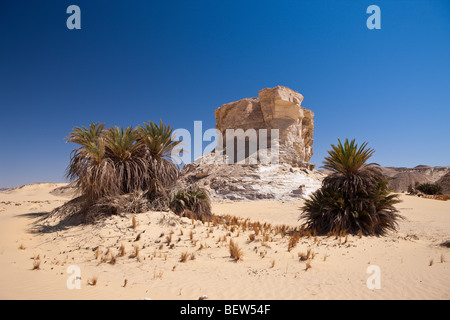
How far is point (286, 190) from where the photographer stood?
22.1 meters

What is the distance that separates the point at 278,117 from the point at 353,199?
91.9 ft

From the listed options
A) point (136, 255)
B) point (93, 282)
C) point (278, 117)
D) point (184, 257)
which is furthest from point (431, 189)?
point (93, 282)

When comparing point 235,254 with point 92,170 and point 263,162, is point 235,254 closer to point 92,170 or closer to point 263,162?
point 92,170

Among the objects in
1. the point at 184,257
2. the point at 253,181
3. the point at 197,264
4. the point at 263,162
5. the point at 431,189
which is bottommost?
the point at 197,264

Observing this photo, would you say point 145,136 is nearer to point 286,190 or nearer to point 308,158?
point 286,190

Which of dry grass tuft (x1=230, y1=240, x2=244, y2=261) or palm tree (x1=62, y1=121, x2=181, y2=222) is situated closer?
dry grass tuft (x1=230, y1=240, x2=244, y2=261)

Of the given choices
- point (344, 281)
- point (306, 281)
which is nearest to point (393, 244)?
point (344, 281)

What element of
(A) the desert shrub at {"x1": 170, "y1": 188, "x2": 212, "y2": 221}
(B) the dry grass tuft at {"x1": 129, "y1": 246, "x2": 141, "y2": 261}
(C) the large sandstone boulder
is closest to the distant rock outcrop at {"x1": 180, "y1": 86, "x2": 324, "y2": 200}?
(C) the large sandstone boulder

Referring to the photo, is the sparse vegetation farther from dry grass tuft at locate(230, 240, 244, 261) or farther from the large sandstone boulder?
the large sandstone boulder

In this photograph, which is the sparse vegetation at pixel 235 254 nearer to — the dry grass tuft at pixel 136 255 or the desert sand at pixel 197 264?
the desert sand at pixel 197 264

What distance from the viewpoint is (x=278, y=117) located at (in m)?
34.5

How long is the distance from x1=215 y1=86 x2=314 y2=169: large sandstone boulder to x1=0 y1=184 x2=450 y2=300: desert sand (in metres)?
25.0

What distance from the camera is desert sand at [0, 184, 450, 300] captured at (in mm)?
3916

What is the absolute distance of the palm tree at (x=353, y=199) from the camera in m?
7.60
